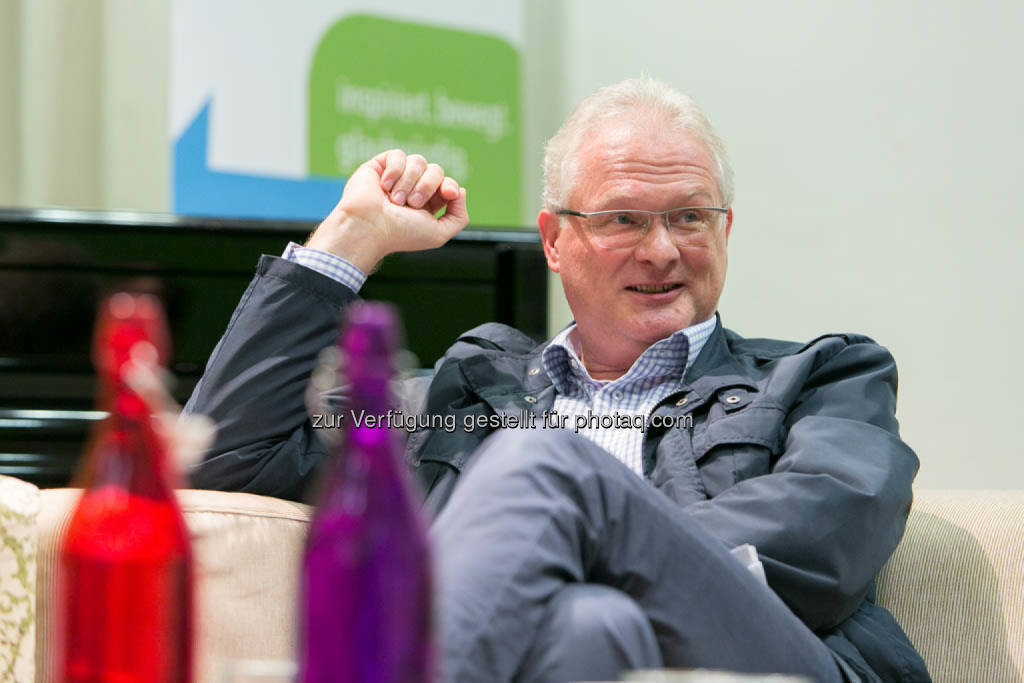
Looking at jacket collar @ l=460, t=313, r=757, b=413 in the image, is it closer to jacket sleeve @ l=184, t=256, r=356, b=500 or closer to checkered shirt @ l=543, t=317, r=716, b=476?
checkered shirt @ l=543, t=317, r=716, b=476

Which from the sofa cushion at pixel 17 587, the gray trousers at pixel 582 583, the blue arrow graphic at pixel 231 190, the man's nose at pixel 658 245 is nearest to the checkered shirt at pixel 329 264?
the man's nose at pixel 658 245

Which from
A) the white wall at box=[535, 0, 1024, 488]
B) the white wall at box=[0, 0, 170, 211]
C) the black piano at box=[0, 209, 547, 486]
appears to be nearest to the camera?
the black piano at box=[0, 209, 547, 486]

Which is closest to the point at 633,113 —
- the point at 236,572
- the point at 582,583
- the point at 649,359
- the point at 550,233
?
the point at 550,233

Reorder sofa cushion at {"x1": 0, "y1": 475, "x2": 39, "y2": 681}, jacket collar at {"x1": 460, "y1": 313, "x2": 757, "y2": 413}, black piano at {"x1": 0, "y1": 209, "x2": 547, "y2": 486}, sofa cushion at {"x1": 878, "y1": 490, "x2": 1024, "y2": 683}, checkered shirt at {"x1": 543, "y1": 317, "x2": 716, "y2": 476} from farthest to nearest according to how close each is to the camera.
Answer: black piano at {"x1": 0, "y1": 209, "x2": 547, "y2": 486} → checkered shirt at {"x1": 543, "y1": 317, "x2": 716, "y2": 476} → jacket collar at {"x1": 460, "y1": 313, "x2": 757, "y2": 413} → sofa cushion at {"x1": 878, "y1": 490, "x2": 1024, "y2": 683} → sofa cushion at {"x1": 0, "y1": 475, "x2": 39, "y2": 681}

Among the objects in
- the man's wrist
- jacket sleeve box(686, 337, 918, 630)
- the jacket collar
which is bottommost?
jacket sleeve box(686, 337, 918, 630)

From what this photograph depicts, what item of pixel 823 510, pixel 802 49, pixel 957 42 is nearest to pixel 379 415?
pixel 823 510

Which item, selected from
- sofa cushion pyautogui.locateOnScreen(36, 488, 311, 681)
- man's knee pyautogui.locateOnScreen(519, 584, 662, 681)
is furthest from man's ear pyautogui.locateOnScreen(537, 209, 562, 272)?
man's knee pyautogui.locateOnScreen(519, 584, 662, 681)

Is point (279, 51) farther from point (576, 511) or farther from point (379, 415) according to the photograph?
point (379, 415)

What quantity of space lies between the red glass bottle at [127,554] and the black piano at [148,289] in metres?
1.80

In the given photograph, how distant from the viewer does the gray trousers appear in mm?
969

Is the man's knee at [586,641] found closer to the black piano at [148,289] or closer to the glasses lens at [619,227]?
the glasses lens at [619,227]

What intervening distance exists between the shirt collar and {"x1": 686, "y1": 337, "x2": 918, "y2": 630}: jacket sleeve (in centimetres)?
33

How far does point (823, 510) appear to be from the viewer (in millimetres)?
1484

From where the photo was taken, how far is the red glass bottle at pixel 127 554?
624 millimetres
